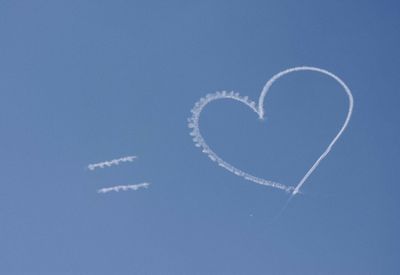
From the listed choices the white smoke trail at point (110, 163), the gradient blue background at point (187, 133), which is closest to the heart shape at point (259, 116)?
the gradient blue background at point (187, 133)

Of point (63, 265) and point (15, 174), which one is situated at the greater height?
point (15, 174)

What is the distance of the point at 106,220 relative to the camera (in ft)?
3.10

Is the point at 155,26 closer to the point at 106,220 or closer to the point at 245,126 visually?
the point at 245,126

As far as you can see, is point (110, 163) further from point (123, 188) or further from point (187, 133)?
point (187, 133)

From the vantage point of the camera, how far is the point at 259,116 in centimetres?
98

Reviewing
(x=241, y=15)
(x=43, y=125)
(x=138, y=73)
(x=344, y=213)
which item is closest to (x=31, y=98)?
(x=43, y=125)

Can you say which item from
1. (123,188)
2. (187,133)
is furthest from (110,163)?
(187,133)

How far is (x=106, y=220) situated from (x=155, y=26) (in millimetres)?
392

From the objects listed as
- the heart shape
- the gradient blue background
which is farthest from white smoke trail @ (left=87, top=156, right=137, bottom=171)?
the heart shape

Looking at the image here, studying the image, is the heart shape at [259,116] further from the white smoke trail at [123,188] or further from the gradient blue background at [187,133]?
the white smoke trail at [123,188]

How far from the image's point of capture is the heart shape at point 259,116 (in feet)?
3.18

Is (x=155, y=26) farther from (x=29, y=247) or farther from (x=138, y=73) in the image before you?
(x=29, y=247)

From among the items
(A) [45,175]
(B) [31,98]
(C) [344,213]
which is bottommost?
(C) [344,213]

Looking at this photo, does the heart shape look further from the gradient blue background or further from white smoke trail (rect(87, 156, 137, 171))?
white smoke trail (rect(87, 156, 137, 171))
